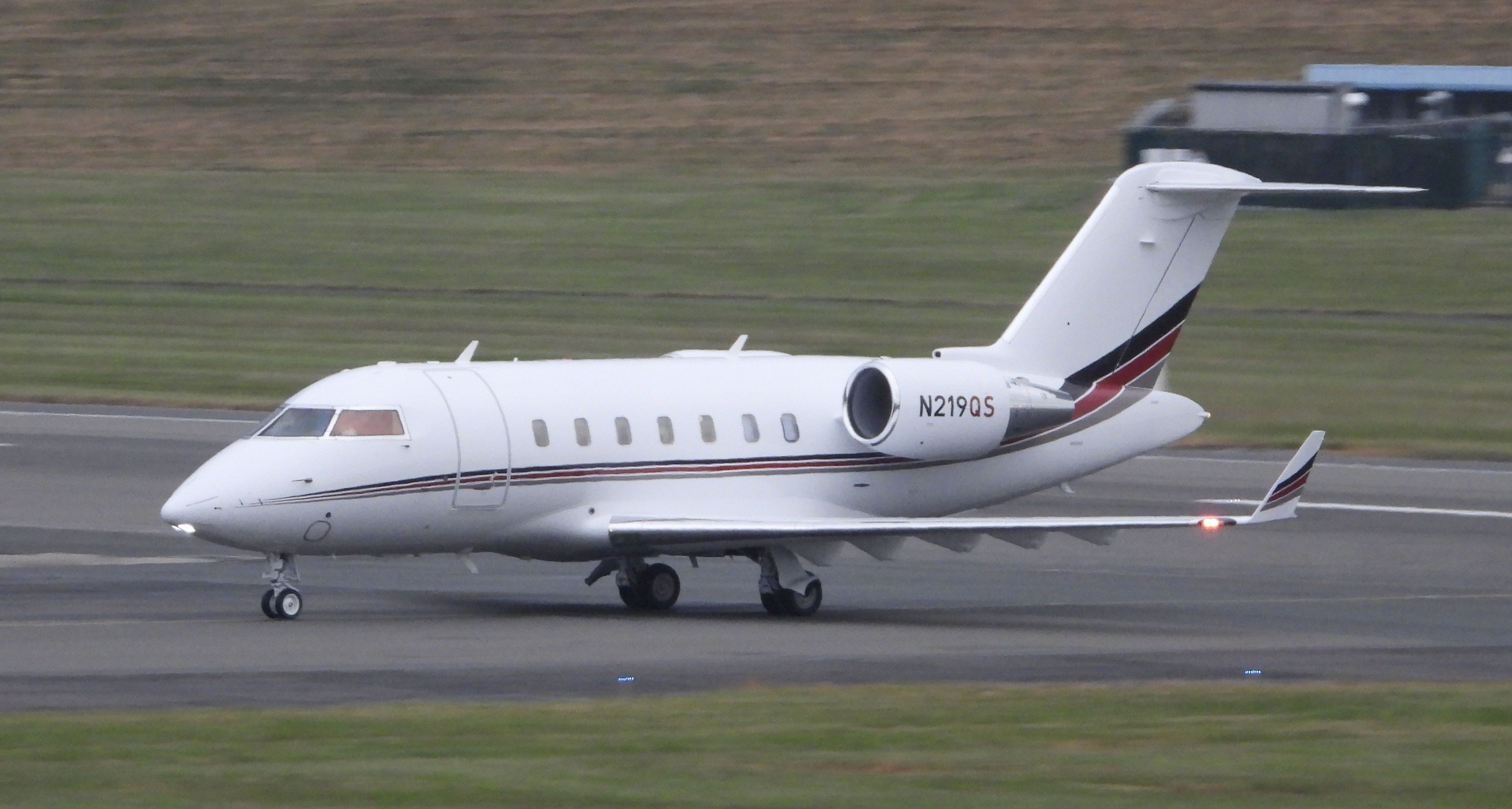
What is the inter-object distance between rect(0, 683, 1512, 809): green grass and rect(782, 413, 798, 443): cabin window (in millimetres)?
6476

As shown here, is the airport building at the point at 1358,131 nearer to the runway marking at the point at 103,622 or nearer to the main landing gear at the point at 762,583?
the main landing gear at the point at 762,583

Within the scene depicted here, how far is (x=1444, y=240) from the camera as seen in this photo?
185 ft

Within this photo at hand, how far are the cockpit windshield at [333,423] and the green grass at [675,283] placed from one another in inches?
788

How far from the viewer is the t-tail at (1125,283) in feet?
78.8

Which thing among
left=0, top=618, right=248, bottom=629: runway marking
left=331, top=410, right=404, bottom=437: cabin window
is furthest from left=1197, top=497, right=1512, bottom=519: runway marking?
left=0, top=618, right=248, bottom=629: runway marking

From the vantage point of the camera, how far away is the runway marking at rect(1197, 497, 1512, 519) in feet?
95.1

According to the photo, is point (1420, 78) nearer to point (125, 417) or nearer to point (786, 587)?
point (125, 417)

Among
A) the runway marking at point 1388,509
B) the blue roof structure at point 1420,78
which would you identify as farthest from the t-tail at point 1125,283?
the blue roof structure at point 1420,78

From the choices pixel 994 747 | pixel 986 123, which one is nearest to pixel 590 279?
pixel 986 123

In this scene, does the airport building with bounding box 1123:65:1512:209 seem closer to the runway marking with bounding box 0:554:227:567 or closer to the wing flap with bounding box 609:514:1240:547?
the runway marking with bounding box 0:554:227:567

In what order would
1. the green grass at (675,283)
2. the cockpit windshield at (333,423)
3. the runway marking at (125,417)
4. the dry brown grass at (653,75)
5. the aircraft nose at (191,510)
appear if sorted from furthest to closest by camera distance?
1. the dry brown grass at (653,75)
2. the green grass at (675,283)
3. the runway marking at (125,417)
4. the cockpit windshield at (333,423)
5. the aircraft nose at (191,510)

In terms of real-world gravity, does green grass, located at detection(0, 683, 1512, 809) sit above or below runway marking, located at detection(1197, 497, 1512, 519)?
above

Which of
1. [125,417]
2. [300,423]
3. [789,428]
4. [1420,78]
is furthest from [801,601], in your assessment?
[1420,78]

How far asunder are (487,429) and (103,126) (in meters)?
58.2
